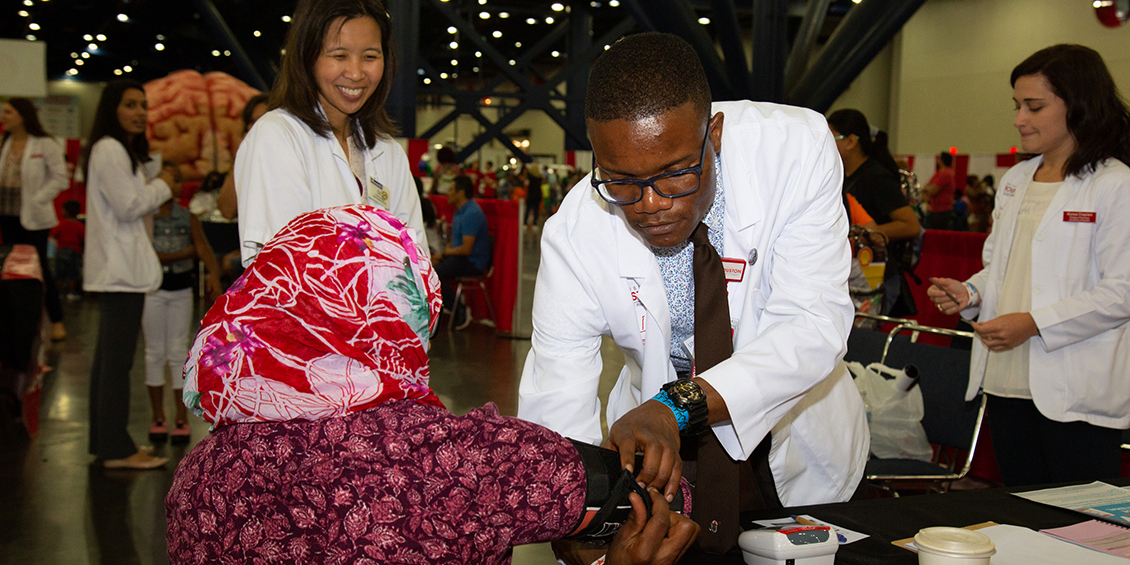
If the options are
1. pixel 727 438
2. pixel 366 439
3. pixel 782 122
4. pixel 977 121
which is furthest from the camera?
pixel 977 121

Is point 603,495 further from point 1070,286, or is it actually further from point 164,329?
point 164,329

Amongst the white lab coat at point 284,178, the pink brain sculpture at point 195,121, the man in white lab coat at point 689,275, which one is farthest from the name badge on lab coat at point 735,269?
the pink brain sculpture at point 195,121

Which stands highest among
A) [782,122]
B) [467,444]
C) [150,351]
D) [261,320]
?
[782,122]

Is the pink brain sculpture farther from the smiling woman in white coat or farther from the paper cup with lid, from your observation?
the paper cup with lid

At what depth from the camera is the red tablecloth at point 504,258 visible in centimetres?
718

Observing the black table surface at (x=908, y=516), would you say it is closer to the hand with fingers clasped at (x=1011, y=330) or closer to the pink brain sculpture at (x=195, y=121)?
the hand with fingers clasped at (x=1011, y=330)

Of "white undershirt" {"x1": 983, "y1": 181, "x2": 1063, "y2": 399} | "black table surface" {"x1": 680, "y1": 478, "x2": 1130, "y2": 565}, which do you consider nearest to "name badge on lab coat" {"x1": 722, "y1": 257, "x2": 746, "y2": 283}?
"black table surface" {"x1": 680, "y1": 478, "x2": 1130, "y2": 565}

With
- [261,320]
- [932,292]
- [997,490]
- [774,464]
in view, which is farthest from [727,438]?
[932,292]

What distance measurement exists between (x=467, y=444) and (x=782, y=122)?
0.87m

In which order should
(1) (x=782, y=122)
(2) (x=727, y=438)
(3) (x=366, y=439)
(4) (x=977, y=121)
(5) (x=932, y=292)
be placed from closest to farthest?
(3) (x=366, y=439)
(2) (x=727, y=438)
(1) (x=782, y=122)
(5) (x=932, y=292)
(4) (x=977, y=121)

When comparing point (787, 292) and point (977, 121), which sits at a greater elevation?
point (977, 121)

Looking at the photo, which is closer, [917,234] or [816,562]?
[816,562]

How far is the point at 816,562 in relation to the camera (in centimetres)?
114

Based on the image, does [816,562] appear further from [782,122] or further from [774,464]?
[782,122]
